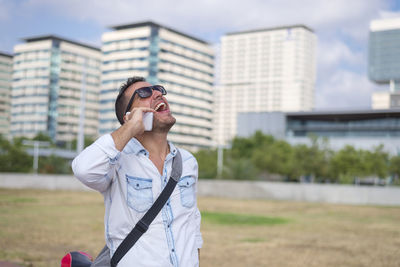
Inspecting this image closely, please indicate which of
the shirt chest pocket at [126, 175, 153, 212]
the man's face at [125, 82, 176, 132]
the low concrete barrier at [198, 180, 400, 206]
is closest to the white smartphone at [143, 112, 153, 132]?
the man's face at [125, 82, 176, 132]

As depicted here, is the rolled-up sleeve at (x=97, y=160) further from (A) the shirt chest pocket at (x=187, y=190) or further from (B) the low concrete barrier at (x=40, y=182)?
(B) the low concrete barrier at (x=40, y=182)

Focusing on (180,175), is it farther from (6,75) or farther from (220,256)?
(6,75)

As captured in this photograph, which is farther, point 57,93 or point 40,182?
point 57,93

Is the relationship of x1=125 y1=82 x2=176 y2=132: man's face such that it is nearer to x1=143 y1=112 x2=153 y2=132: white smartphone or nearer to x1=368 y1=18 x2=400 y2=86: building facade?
x1=143 y1=112 x2=153 y2=132: white smartphone

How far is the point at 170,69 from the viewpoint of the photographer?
457ft

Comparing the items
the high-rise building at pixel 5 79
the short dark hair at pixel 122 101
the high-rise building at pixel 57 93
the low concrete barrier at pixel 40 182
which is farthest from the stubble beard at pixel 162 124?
the high-rise building at pixel 57 93

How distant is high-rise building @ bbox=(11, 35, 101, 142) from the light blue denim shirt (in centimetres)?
8034

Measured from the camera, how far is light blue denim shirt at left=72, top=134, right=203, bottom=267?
88.7 inches

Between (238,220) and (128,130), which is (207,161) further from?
(128,130)

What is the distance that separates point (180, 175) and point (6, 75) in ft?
93.0

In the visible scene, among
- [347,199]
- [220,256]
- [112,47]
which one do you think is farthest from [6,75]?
[112,47]

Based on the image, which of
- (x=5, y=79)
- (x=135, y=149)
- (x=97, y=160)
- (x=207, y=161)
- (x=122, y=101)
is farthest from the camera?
(x=207, y=161)

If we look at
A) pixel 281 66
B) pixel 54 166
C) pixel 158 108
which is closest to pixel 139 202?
pixel 158 108

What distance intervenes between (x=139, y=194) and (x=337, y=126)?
7232cm
